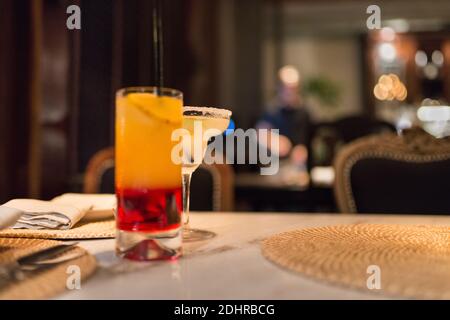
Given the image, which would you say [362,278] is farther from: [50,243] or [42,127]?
[42,127]

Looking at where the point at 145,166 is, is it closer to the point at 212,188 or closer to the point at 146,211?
the point at 146,211

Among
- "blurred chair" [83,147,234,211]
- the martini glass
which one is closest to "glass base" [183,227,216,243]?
the martini glass

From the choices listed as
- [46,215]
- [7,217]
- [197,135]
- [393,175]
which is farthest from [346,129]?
[7,217]

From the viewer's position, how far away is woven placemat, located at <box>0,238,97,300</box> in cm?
37

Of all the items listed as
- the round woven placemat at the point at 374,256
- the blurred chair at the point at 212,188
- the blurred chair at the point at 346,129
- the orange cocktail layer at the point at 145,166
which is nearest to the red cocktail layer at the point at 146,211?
the orange cocktail layer at the point at 145,166

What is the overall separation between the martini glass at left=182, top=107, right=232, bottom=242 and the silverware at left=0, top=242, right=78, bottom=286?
0.62ft

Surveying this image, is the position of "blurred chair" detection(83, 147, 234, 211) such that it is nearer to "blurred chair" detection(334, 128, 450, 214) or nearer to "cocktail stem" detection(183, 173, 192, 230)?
"blurred chair" detection(334, 128, 450, 214)

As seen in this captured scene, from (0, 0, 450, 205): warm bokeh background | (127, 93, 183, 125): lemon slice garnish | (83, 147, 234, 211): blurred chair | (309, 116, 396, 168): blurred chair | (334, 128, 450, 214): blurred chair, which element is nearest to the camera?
(127, 93, 183, 125): lemon slice garnish

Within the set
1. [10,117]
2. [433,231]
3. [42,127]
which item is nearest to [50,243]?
[433,231]

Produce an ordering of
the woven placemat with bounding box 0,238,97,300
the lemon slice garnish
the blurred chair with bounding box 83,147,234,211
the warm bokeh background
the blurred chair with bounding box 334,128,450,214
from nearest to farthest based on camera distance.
Answer: the woven placemat with bounding box 0,238,97,300 < the lemon slice garnish < the blurred chair with bounding box 334,128,450,214 < the blurred chair with bounding box 83,147,234,211 < the warm bokeh background

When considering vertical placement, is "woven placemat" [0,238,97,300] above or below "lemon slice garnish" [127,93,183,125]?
below

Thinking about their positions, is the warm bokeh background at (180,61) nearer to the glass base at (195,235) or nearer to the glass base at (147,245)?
the glass base at (195,235)

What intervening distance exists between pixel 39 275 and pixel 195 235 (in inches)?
10.6
